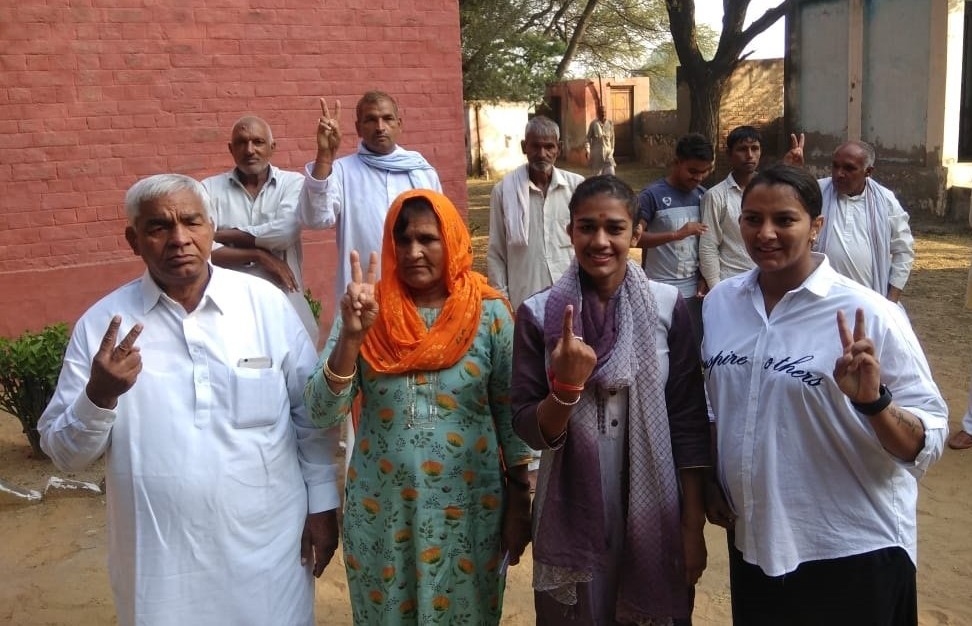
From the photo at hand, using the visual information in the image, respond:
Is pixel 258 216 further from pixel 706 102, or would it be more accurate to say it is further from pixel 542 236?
pixel 706 102

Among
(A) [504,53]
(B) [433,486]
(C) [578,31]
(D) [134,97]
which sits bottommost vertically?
(B) [433,486]

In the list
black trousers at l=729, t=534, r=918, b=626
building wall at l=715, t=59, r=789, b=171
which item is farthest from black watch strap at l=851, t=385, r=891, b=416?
building wall at l=715, t=59, r=789, b=171

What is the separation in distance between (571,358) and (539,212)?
2.97 metres

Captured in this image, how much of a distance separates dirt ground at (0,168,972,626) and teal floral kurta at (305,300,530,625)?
1.27 m

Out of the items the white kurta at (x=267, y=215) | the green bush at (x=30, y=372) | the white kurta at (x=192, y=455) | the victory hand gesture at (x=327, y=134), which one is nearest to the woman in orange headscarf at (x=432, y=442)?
the white kurta at (x=192, y=455)

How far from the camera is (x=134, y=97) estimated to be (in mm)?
6871

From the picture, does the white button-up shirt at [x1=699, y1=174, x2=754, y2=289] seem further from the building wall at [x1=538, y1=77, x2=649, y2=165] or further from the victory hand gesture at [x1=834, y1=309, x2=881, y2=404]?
the building wall at [x1=538, y1=77, x2=649, y2=165]

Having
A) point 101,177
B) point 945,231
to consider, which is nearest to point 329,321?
point 101,177

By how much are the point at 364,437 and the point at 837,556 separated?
1.32 meters

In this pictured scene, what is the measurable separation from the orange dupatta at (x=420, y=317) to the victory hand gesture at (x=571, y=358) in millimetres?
450

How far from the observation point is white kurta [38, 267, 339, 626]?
2195mm

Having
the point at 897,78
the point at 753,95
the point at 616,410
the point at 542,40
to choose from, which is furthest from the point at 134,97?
the point at 753,95

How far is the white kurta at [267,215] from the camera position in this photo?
4.29m

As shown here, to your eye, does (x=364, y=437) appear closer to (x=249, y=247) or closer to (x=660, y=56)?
(x=249, y=247)
